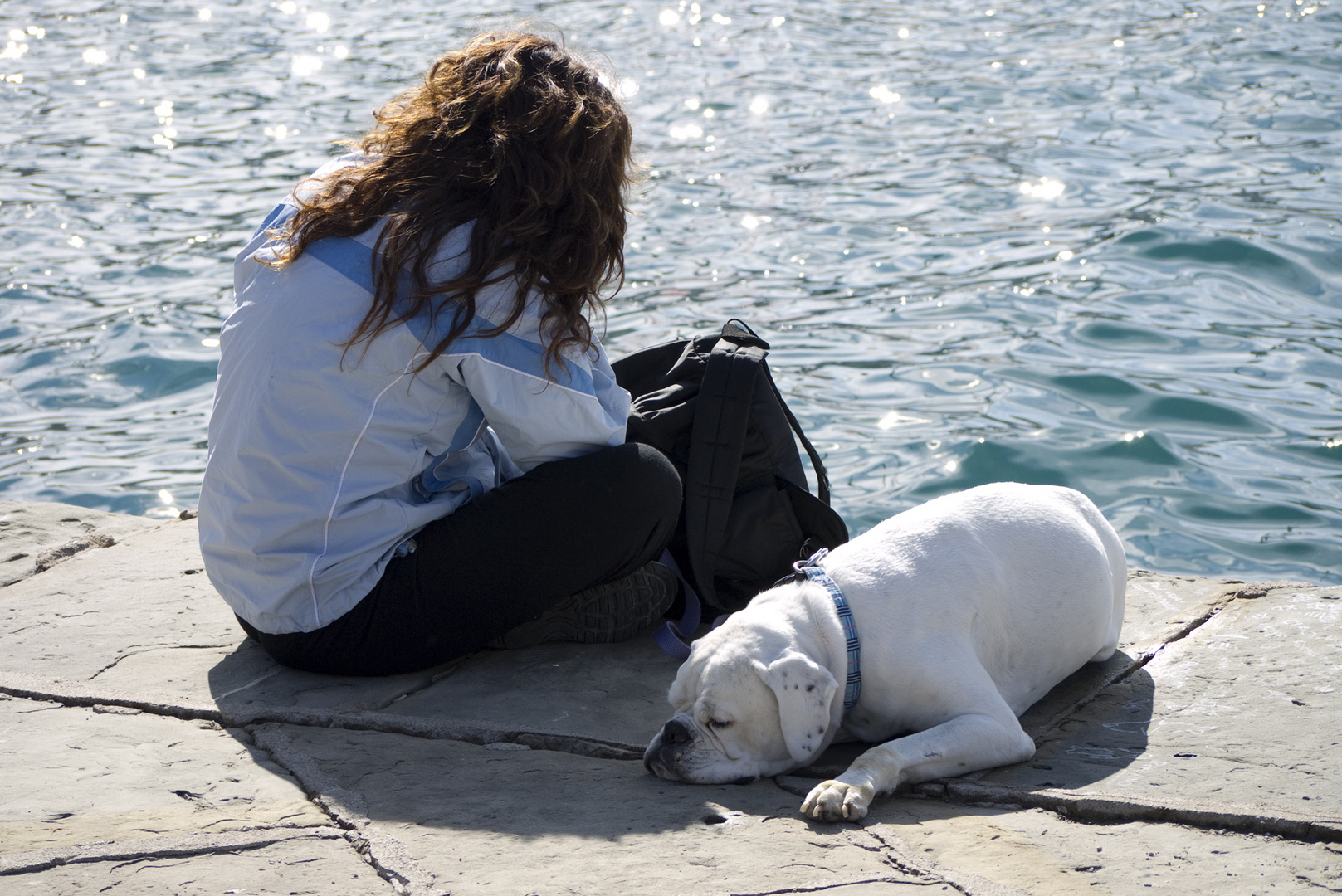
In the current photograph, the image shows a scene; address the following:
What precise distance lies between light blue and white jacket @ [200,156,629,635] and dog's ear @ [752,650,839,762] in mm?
823

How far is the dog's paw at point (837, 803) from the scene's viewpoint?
7.99 feet

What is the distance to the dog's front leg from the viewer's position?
2449 mm

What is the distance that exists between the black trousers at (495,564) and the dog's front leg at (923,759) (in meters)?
0.88

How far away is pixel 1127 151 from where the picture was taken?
965 cm

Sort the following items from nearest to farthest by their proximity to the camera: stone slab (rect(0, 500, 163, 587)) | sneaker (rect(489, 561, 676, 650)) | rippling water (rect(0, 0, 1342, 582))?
sneaker (rect(489, 561, 676, 650))
stone slab (rect(0, 500, 163, 587))
rippling water (rect(0, 0, 1342, 582))

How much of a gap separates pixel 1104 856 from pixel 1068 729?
706mm

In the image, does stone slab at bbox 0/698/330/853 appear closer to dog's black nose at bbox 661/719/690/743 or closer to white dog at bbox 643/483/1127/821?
dog's black nose at bbox 661/719/690/743

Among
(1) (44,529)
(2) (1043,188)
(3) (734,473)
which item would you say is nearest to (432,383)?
(3) (734,473)

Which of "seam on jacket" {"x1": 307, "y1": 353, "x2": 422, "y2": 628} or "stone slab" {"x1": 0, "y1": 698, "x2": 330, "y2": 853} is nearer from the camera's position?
"stone slab" {"x1": 0, "y1": 698, "x2": 330, "y2": 853}

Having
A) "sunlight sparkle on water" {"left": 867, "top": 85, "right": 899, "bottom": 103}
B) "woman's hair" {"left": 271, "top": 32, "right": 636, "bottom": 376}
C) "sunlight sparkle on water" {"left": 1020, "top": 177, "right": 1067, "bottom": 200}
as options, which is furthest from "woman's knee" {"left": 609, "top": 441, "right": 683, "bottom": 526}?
"sunlight sparkle on water" {"left": 867, "top": 85, "right": 899, "bottom": 103}

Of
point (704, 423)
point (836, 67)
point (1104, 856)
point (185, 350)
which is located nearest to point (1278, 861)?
point (1104, 856)

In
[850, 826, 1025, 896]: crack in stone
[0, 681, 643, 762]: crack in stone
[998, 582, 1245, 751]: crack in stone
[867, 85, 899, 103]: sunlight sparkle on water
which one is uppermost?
[867, 85, 899, 103]: sunlight sparkle on water

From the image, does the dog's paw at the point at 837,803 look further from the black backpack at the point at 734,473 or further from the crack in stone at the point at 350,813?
the black backpack at the point at 734,473

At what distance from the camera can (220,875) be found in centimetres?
219
